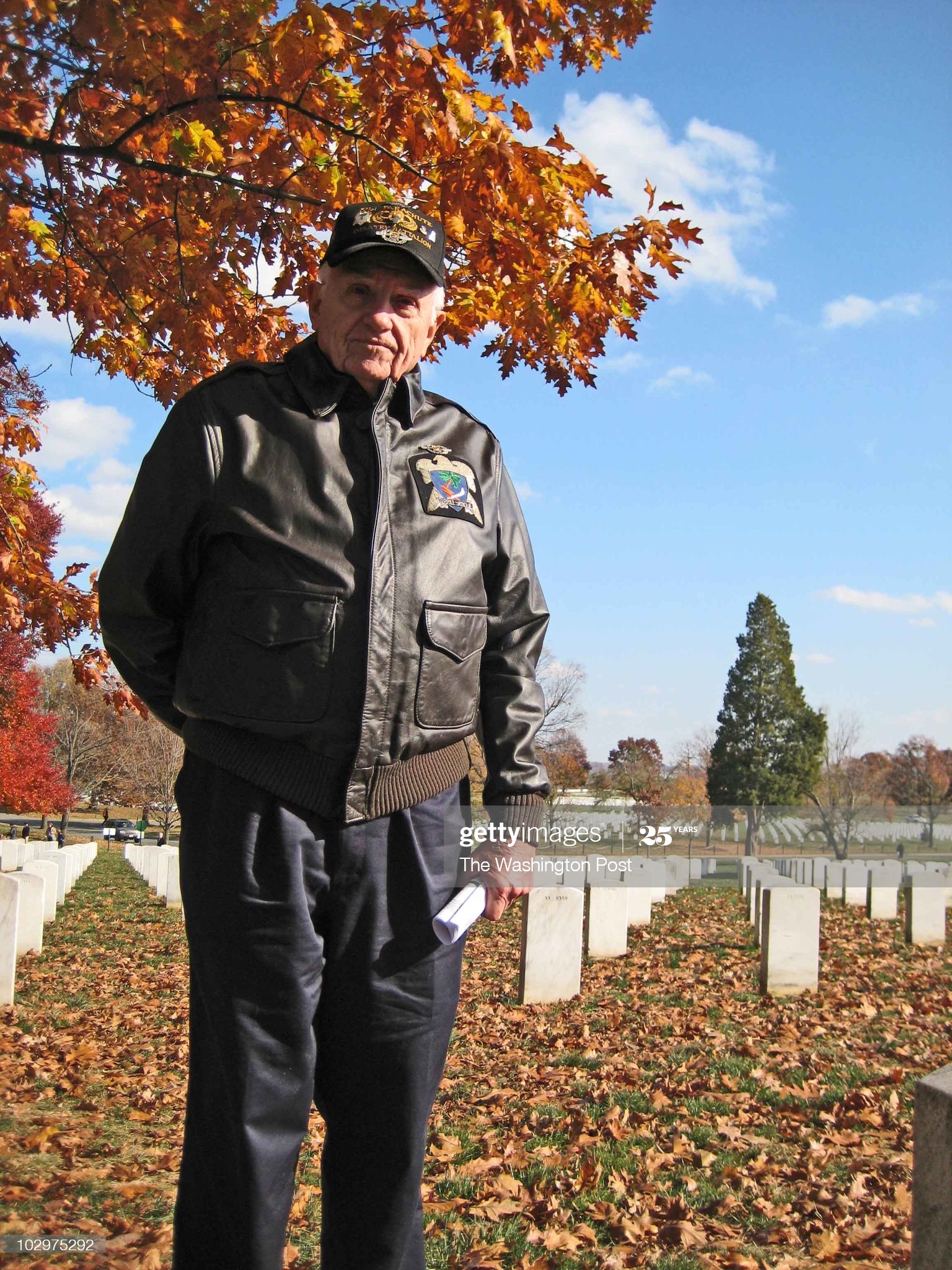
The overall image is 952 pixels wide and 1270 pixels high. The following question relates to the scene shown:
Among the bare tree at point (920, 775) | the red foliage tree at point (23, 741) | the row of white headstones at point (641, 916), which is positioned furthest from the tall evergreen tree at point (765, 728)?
the row of white headstones at point (641, 916)

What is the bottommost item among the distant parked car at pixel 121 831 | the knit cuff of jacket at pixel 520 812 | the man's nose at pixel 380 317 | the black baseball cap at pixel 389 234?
the distant parked car at pixel 121 831

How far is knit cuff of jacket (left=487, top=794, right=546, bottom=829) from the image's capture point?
2342 mm

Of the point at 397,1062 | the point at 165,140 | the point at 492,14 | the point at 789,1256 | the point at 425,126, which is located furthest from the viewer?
the point at 165,140

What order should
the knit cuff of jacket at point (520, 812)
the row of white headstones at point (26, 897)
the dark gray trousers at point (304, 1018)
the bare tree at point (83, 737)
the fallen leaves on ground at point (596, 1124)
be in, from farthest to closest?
1. the bare tree at point (83, 737)
2. the row of white headstones at point (26, 897)
3. the fallen leaves on ground at point (596, 1124)
4. the knit cuff of jacket at point (520, 812)
5. the dark gray trousers at point (304, 1018)

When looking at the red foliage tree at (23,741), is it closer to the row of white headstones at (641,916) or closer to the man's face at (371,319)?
the row of white headstones at (641,916)

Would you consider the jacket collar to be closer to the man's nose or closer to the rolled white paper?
the man's nose

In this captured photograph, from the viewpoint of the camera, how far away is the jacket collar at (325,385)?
2.18m

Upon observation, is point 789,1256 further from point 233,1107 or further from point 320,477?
point 320,477

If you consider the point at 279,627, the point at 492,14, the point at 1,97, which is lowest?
the point at 279,627

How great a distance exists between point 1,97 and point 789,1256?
19.1 ft

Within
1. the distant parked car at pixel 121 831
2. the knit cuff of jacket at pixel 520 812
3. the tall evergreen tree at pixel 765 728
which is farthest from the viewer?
the tall evergreen tree at pixel 765 728

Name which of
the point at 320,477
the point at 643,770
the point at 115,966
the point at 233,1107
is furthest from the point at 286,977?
the point at 643,770

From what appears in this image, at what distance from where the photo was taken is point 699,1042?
7125 millimetres

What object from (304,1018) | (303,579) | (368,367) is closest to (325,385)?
(368,367)
